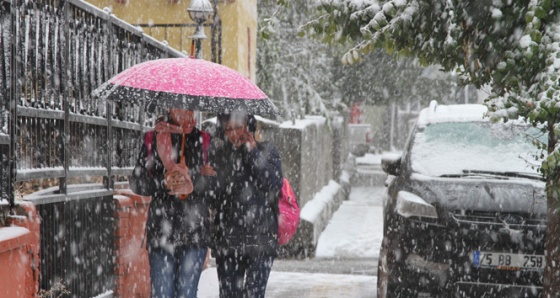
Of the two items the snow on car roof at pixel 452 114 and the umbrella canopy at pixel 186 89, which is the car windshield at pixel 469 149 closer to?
the snow on car roof at pixel 452 114

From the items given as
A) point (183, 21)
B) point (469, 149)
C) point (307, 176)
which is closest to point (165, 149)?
point (469, 149)

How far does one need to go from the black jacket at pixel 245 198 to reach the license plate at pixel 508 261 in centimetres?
210

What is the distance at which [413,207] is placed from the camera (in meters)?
6.95

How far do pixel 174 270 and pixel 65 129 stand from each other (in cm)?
152

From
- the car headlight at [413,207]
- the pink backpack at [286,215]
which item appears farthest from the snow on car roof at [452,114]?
the pink backpack at [286,215]

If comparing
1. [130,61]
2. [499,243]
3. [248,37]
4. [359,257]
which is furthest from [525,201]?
[248,37]

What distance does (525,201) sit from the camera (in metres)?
6.86

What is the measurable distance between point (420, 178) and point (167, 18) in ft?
31.2

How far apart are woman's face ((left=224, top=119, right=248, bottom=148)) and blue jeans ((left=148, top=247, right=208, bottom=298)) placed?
2.26 feet

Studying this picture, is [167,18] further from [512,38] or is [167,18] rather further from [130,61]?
[512,38]

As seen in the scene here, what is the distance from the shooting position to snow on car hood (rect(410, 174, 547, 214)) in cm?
683

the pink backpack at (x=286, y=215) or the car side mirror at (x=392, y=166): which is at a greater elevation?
the car side mirror at (x=392, y=166)

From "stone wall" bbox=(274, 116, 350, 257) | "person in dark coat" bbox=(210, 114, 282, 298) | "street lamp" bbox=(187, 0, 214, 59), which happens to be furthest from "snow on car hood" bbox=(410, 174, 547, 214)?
"stone wall" bbox=(274, 116, 350, 257)

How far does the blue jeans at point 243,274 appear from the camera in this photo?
212 inches
